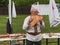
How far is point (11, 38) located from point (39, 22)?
1290 millimetres

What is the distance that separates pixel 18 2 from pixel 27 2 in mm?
1163

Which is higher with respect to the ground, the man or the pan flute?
the pan flute

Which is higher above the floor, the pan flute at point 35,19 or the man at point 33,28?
the pan flute at point 35,19

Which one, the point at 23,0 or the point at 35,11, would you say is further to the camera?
the point at 23,0

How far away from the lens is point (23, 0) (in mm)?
42469

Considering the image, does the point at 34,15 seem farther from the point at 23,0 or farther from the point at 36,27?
the point at 23,0

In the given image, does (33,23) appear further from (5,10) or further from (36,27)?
(5,10)

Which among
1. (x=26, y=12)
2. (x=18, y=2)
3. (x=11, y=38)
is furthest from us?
(x=18, y=2)

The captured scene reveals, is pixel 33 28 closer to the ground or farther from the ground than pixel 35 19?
closer to the ground

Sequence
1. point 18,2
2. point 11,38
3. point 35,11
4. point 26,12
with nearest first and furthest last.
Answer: point 35,11, point 11,38, point 26,12, point 18,2

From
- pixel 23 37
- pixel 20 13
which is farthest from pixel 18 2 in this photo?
pixel 23 37

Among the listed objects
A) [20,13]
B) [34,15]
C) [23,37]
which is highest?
[34,15]

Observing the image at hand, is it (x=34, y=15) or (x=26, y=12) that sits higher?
(x=34, y=15)

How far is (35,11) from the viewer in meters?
8.67
